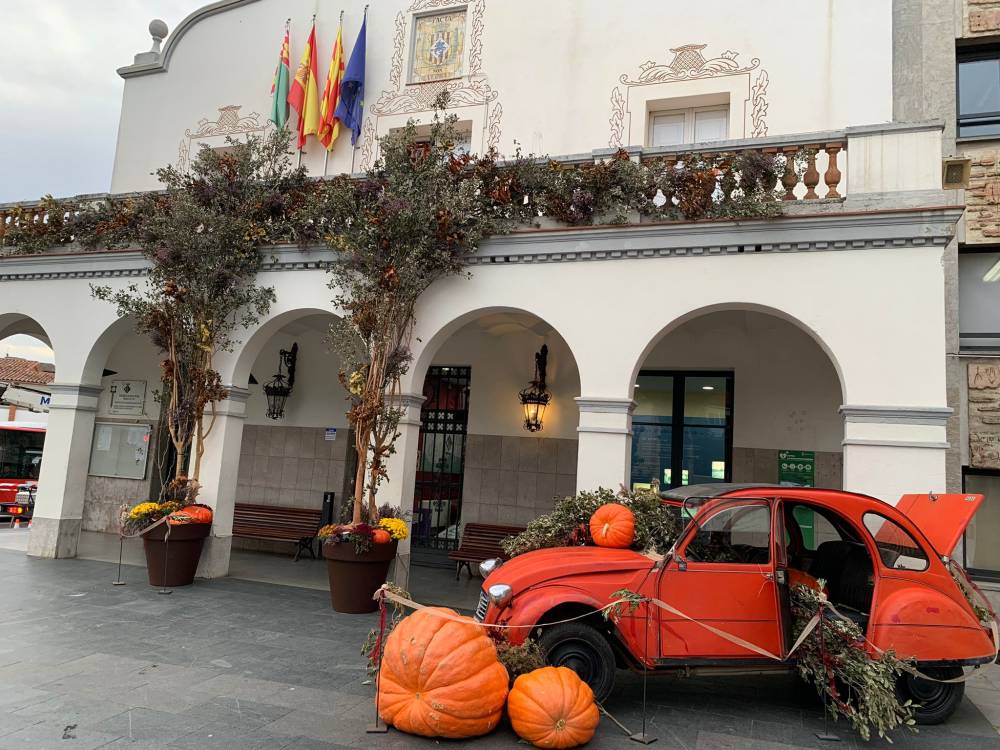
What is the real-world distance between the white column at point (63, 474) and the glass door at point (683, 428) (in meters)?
9.19

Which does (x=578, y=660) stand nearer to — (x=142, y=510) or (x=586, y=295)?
(x=586, y=295)

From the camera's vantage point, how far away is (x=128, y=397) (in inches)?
605

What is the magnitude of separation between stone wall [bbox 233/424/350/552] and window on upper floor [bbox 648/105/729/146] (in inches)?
317

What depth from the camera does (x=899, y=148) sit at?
27.1 ft

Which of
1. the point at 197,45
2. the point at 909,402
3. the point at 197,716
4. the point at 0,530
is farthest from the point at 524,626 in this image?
the point at 0,530

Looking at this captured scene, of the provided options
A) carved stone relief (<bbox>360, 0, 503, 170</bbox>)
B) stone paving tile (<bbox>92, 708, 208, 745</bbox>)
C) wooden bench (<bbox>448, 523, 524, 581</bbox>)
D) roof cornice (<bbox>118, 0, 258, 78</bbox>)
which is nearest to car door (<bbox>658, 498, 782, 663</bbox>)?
stone paving tile (<bbox>92, 708, 208, 745</bbox>)

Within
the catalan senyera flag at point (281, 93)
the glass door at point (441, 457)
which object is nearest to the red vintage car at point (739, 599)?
the glass door at point (441, 457)

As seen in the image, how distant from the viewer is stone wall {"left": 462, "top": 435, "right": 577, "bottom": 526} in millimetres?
12367

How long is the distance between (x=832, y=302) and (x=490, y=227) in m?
4.30

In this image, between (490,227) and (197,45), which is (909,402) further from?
(197,45)

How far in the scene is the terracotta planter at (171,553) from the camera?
966 centimetres

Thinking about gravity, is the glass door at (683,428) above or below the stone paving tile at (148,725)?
above

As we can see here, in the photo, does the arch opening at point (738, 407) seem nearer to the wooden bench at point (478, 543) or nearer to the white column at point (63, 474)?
the wooden bench at point (478, 543)

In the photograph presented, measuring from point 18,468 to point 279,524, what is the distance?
1165 centimetres
